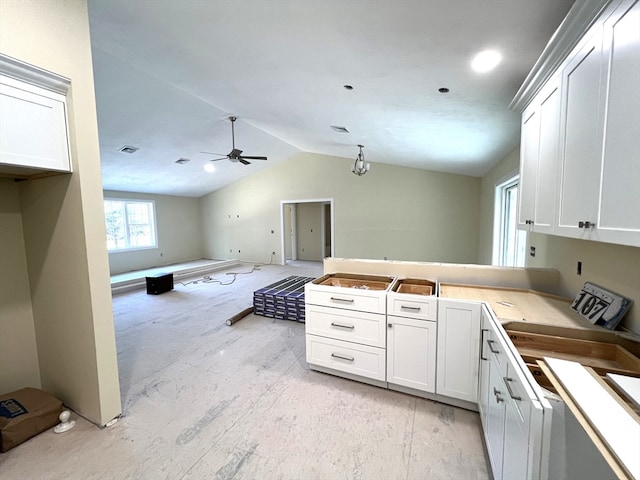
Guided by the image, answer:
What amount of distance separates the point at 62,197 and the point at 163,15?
4.96 feet

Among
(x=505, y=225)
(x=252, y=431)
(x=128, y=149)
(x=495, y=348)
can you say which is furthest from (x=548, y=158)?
(x=128, y=149)

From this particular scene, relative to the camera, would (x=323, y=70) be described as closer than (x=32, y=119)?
No

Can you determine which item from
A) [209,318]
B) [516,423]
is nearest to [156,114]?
[209,318]

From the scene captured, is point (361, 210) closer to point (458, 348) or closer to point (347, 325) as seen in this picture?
point (347, 325)

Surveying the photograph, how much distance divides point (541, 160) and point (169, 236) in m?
9.04

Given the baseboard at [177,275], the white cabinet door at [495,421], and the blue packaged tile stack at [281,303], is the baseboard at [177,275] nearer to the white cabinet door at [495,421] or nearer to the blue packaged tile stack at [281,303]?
the blue packaged tile stack at [281,303]

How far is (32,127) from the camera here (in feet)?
5.13

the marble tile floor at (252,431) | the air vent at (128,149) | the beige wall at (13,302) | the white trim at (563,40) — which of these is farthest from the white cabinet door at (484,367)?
the air vent at (128,149)

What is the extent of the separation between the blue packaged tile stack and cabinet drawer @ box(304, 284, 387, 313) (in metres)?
1.40

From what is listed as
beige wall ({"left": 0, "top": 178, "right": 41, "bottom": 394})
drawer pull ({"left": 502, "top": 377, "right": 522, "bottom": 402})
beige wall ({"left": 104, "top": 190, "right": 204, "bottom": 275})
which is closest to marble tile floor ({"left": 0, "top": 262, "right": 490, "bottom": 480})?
beige wall ({"left": 0, "top": 178, "right": 41, "bottom": 394})

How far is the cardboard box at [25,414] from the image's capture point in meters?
1.75

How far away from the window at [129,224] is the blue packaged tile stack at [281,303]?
5.13m

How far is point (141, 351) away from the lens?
3.03m

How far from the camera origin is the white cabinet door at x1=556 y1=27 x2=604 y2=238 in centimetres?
112
